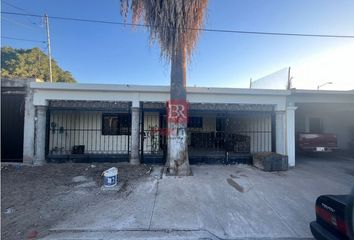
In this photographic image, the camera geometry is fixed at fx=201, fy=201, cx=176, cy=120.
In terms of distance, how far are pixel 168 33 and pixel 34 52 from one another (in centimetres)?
2568

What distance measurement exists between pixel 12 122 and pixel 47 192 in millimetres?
4290

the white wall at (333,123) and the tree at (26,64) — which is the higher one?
the tree at (26,64)

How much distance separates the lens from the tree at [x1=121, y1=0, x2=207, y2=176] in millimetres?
5750

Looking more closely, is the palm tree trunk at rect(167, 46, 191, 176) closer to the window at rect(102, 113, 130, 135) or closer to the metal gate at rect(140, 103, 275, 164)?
the metal gate at rect(140, 103, 275, 164)

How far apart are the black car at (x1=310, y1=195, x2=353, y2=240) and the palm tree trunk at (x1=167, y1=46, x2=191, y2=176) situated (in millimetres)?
4066

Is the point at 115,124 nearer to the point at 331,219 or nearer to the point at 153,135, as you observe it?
the point at 153,135

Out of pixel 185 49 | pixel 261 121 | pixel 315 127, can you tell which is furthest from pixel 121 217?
pixel 315 127

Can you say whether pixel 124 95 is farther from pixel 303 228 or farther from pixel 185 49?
pixel 303 228

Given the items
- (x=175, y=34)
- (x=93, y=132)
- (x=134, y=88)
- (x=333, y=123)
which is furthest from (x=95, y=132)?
(x=333, y=123)

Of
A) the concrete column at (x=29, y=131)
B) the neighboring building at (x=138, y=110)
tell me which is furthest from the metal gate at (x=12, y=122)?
the neighboring building at (x=138, y=110)

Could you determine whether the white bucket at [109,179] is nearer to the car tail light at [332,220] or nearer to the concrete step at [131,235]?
the concrete step at [131,235]

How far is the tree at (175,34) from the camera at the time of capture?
18.9 ft

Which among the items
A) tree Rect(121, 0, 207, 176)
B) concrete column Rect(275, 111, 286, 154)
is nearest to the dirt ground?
tree Rect(121, 0, 207, 176)

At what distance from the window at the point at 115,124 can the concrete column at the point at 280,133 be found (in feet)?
22.6
